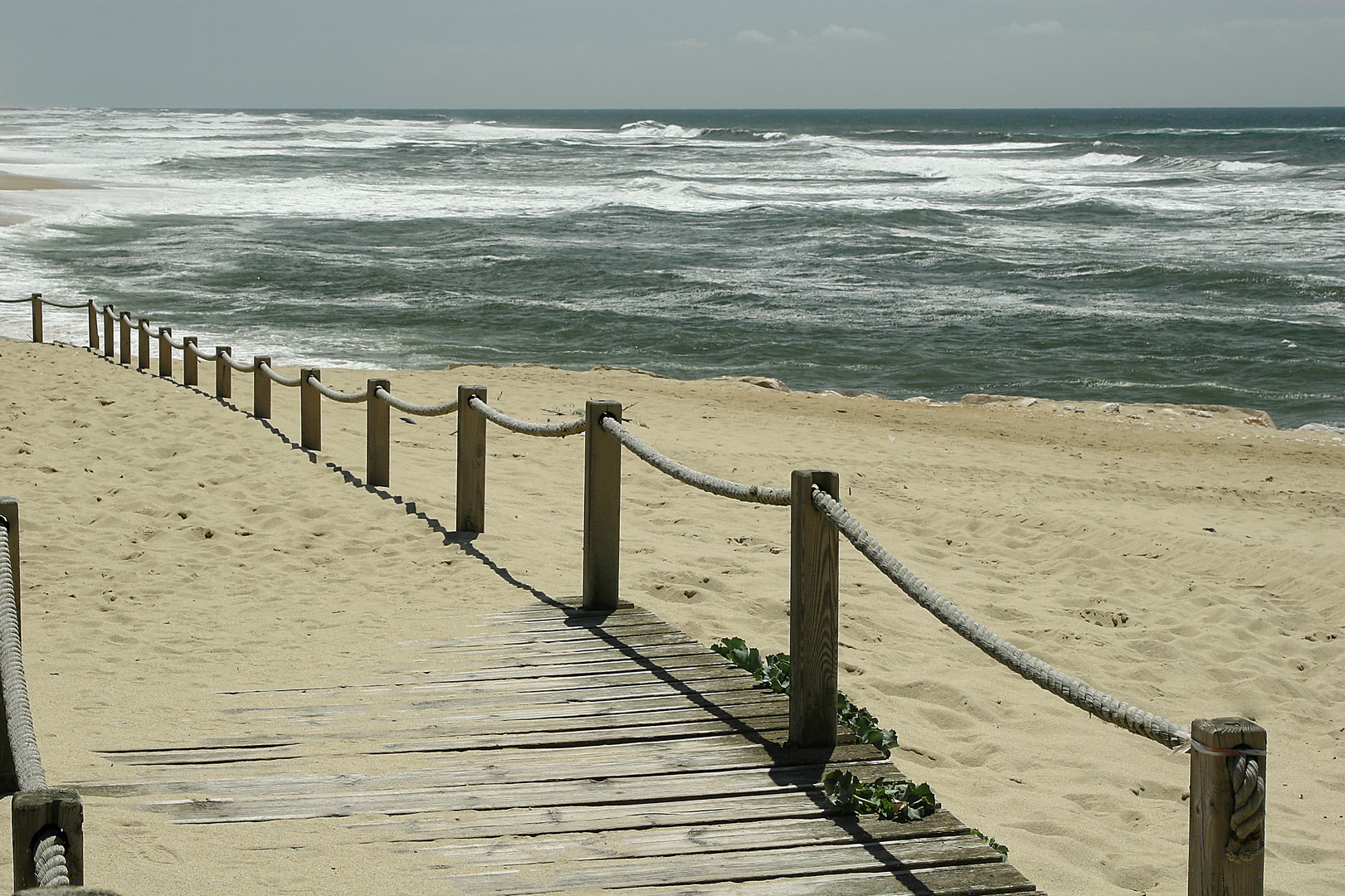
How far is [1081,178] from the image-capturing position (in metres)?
49.8

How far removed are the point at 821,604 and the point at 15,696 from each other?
2291 mm

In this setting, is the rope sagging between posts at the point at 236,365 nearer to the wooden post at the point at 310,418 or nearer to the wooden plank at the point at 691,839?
the wooden post at the point at 310,418

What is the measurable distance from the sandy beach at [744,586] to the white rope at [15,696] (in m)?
0.50

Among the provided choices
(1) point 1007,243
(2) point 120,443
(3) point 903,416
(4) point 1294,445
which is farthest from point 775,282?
(2) point 120,443


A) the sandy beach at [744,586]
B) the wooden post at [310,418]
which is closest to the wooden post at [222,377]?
the sandy beach at [744,586]

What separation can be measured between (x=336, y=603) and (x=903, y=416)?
8.41 metres

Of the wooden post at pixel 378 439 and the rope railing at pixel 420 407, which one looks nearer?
the rope railing at pixel 420 407

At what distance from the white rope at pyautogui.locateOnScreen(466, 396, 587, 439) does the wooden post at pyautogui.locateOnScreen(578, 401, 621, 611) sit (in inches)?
4.2

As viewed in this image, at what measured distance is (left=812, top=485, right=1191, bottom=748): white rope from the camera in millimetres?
2418

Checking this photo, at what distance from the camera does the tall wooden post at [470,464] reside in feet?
23.5

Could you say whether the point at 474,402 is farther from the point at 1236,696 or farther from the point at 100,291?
the point at 100,291

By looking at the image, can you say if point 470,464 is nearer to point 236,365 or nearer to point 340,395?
point 340,395

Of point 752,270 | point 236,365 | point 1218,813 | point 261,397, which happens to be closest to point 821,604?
point 1218,813

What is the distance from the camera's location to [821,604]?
392cm
